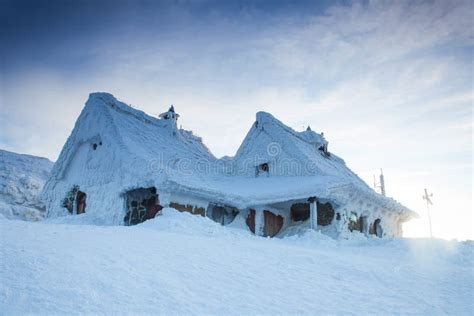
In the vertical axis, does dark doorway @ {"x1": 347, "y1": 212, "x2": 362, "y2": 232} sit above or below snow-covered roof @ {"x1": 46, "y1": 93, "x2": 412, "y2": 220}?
below

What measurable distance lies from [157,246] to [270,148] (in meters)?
15.7

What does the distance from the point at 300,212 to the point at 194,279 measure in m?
15.0

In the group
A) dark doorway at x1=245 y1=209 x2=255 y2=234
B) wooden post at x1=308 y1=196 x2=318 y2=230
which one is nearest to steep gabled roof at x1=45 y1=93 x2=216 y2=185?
dark doorway at x1=245 y1=209 x2=255 y2=234

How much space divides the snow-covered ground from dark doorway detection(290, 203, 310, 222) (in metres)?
10.6

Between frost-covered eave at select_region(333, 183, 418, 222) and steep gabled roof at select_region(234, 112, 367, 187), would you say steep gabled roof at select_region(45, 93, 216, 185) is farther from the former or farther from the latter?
frost-covered eave at select_region(333, 183, 418, 222)

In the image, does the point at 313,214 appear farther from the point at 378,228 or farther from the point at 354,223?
the point at 378,228

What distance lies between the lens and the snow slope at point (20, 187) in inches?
1104

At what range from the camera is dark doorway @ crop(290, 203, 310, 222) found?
19.4 m

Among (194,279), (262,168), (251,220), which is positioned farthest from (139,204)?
(194,279)

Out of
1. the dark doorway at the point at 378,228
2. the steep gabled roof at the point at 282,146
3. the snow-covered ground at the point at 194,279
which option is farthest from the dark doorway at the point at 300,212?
the snow-covered ground at the point at 194,279

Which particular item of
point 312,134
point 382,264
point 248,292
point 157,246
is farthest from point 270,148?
point 248,292

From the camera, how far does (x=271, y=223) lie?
18953 millimetres

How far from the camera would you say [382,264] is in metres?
8.27

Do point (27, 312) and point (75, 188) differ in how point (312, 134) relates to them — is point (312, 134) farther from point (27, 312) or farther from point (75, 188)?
point (27, 312)
